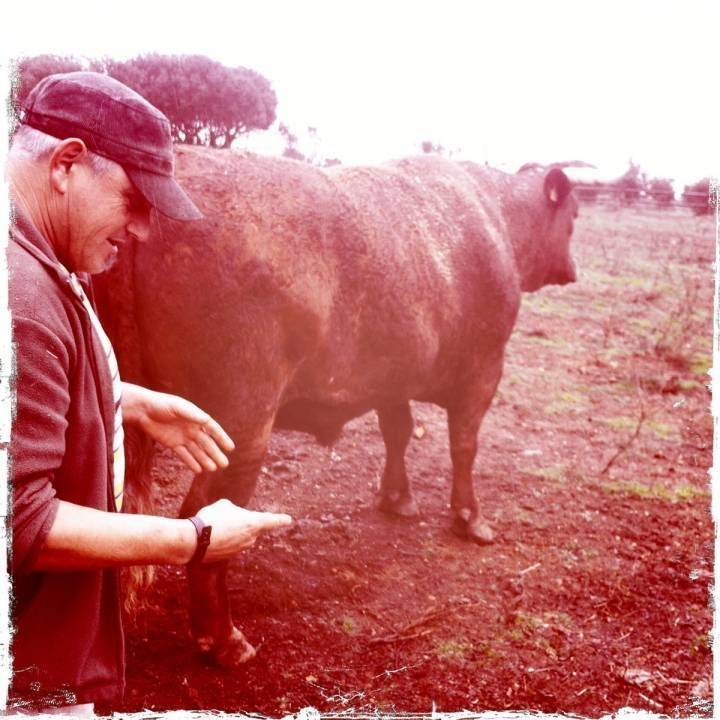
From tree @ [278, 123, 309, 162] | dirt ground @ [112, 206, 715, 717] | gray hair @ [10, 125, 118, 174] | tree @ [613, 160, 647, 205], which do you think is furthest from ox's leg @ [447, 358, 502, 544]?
gray hair @ [10, 125, 118, 174]

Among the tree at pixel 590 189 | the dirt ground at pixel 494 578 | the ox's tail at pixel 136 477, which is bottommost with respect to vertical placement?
the dirt ground at pixel 494 578

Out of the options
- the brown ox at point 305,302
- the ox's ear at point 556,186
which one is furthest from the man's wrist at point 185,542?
the ox's ear at point 556,186

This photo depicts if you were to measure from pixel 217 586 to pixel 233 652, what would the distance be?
0.92ft

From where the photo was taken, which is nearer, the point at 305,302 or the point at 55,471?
the point at 55,471

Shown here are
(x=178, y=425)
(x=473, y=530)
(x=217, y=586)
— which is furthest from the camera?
(x=473, y=530)

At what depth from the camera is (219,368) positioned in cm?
276

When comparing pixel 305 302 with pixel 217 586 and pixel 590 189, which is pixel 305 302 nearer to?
pixel 217 586

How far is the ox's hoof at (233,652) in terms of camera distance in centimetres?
296

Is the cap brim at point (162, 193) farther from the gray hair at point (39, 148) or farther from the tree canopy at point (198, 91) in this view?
the tree canopy at point (198, 91)

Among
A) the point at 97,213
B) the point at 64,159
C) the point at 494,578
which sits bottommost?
the point at 494,578

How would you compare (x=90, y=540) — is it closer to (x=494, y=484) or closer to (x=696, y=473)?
(x=494, y=484)

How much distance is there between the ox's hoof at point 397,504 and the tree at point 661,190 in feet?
8.43

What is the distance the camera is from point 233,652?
299 centimetres

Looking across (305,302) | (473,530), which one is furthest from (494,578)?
(305,302)
